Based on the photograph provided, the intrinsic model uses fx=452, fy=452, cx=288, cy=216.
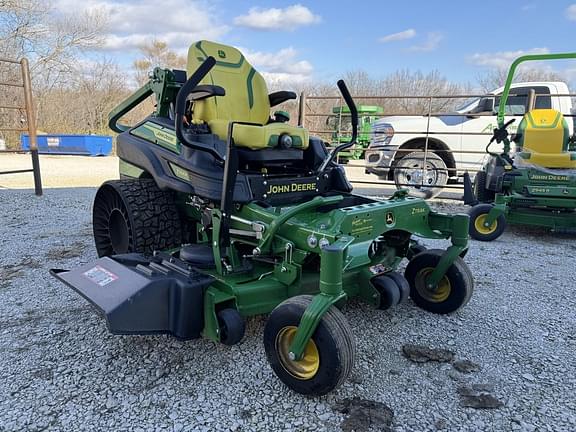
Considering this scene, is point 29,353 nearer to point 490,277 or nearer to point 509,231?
point 490,277

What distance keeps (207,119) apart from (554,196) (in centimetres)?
412

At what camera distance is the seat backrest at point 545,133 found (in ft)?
18.2

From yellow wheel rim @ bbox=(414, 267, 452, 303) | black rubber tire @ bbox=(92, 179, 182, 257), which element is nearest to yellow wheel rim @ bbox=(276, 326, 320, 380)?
yellow wheel rim @ bbox=(414, 267, 452, 303)

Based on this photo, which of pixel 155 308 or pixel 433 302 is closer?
pixel 155 308

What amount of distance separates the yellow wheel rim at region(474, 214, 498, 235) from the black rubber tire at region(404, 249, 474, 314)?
2.34m

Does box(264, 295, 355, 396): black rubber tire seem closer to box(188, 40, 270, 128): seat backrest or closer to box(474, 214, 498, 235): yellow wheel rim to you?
Answer: box(188, 40, 270, 128): seat backrest

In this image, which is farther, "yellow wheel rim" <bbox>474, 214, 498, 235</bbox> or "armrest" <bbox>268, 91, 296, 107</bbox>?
"yellow wheel rim" <bbox>474, 214, 498, 235</bbox>

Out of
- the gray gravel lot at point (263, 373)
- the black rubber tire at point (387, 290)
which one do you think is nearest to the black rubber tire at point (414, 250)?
the gray gravel lot at point (263, 373)

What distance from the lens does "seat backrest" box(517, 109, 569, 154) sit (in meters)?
5.54

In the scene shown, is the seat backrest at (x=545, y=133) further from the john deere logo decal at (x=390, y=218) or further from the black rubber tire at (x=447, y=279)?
the john deere logo decal at (x=390, y=218)

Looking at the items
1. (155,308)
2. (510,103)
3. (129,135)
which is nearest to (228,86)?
(129,135)

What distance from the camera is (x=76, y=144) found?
17797 millimetres

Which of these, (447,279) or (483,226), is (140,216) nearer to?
(447,279)

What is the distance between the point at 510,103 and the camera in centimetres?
859
